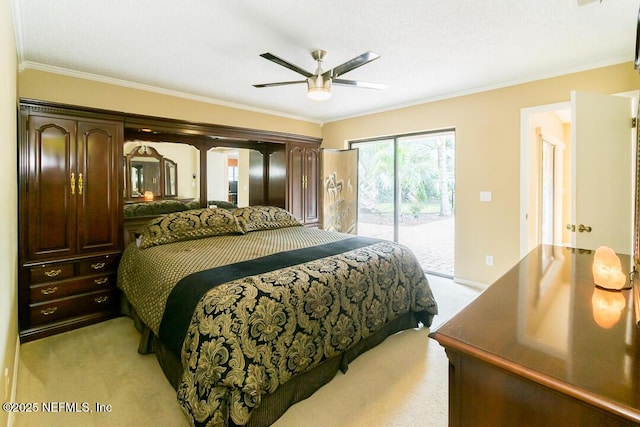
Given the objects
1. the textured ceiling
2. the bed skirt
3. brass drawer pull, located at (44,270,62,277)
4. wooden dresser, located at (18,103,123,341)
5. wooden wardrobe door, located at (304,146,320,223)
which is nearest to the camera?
the bed skirt

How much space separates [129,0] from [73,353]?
2.71m

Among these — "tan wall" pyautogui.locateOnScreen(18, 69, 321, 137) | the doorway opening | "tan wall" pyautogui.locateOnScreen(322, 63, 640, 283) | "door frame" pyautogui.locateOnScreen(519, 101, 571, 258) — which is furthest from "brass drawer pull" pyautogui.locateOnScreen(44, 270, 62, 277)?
"door frame" pyautogui.locateOnScreen(519, 101, 571, 258)

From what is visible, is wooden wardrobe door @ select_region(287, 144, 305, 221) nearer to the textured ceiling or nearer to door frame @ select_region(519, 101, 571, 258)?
the textured ceiling

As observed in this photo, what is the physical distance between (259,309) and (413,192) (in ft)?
12.3

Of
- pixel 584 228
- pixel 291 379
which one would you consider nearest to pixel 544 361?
pixel 291 379

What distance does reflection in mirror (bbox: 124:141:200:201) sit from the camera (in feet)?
11.3

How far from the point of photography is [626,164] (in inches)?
103

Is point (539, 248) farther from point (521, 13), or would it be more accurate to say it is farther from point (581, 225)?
point (521, 13)

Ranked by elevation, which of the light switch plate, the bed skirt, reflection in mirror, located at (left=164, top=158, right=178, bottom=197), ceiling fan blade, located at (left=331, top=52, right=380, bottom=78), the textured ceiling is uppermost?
the textured ceiling

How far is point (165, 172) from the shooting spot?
377cm

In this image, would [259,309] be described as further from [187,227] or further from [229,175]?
[229,175]

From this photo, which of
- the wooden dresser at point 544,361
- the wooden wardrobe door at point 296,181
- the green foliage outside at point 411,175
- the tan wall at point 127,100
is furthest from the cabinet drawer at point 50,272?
the green foliage outside at point 411,175

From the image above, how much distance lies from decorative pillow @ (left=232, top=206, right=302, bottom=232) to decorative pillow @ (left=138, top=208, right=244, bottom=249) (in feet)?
0.59

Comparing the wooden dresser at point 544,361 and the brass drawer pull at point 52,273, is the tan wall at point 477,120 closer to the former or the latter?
the brass drawer pull at point 52,273
